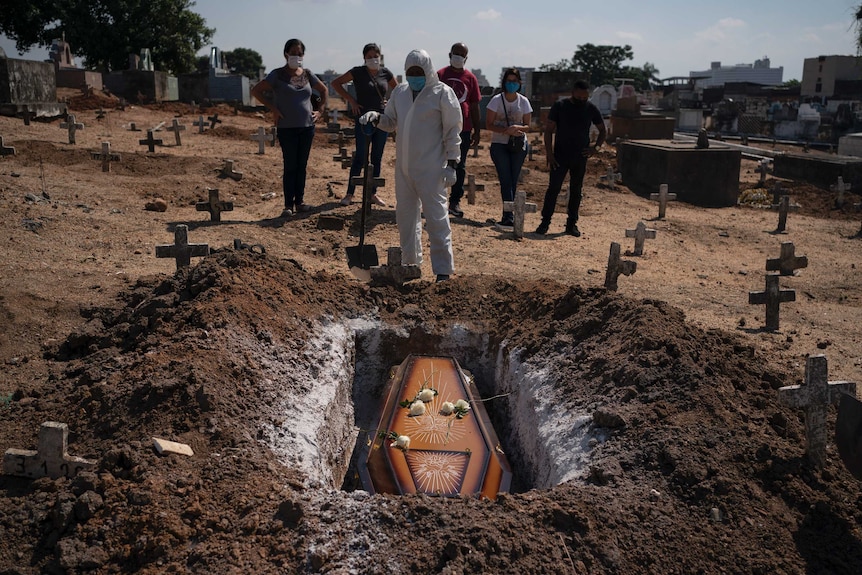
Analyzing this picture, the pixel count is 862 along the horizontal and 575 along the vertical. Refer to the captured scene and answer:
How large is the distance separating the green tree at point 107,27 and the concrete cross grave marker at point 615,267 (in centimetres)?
3290

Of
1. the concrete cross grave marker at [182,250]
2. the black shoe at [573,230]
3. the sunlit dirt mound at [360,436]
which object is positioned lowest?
the sunlit dirt mound at [360,436]

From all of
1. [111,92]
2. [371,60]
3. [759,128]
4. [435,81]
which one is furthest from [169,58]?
[435,81]

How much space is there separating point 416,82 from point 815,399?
163 inches

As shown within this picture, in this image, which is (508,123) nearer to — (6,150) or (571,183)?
(571,183)

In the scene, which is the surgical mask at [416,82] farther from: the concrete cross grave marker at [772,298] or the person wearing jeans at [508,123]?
the concrete cross grave marker at [772,298]

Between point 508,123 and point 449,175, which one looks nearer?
point 449,175

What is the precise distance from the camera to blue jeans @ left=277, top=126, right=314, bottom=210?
9305mm

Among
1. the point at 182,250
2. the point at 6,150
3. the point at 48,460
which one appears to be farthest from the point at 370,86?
the point at 48,460

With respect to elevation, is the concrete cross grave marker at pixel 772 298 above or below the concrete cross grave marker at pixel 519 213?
below

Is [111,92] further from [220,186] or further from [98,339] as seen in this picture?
[98,339]

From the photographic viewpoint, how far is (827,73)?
49594 mm

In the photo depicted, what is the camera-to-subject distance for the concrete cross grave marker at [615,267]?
24.1 feet

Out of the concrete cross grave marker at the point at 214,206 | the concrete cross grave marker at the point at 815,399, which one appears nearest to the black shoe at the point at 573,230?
the concrete cross grave marker at the point at 214,206

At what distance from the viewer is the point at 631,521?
140 inches
